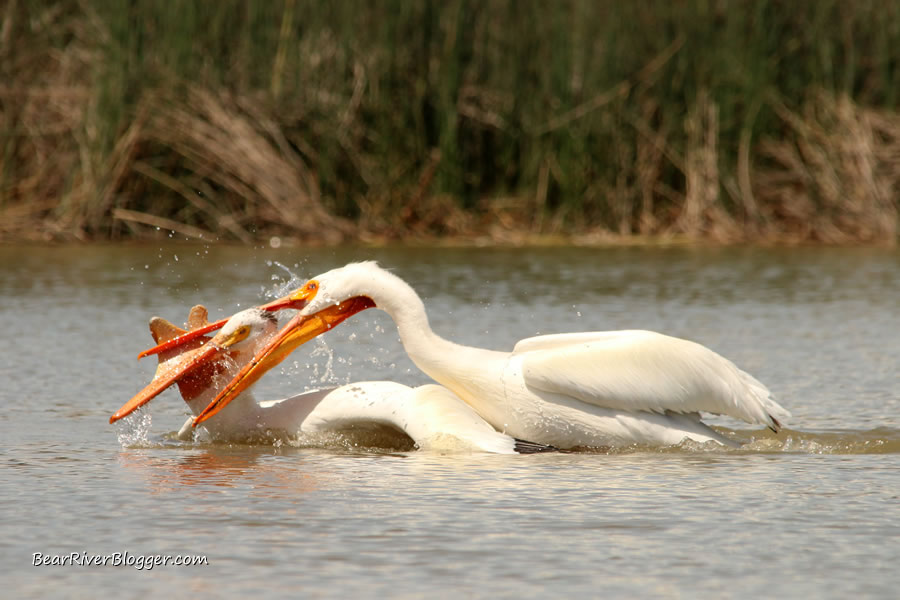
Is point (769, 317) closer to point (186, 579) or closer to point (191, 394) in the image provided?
point (191, 394)

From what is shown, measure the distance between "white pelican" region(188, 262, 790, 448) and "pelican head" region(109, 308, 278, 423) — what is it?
173 millimetres

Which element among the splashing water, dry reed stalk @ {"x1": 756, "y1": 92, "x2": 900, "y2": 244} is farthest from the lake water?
dry reed stalk @ {"x1": 756, "y1": 92, "x2": 900, "y2": 244}

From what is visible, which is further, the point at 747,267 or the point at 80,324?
the point at 747,267

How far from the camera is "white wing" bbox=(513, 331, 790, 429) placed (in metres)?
5.76

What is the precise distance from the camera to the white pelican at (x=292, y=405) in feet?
18.5

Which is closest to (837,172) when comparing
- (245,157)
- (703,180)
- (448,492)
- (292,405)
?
(703,180)

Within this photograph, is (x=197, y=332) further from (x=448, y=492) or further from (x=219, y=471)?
(x=448, y=492)

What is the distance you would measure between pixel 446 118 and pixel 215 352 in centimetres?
877

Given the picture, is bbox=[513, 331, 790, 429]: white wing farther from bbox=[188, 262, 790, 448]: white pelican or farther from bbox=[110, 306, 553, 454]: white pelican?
bbox=[110, 306, 553, 454]: white pelican

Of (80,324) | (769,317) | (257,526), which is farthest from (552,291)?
(257,526)

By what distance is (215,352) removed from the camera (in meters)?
6.19

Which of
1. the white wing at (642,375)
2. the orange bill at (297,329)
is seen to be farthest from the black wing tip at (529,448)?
the orange bill at (297,329)

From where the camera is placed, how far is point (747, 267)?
13.3m

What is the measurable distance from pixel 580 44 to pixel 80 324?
6758 mm
